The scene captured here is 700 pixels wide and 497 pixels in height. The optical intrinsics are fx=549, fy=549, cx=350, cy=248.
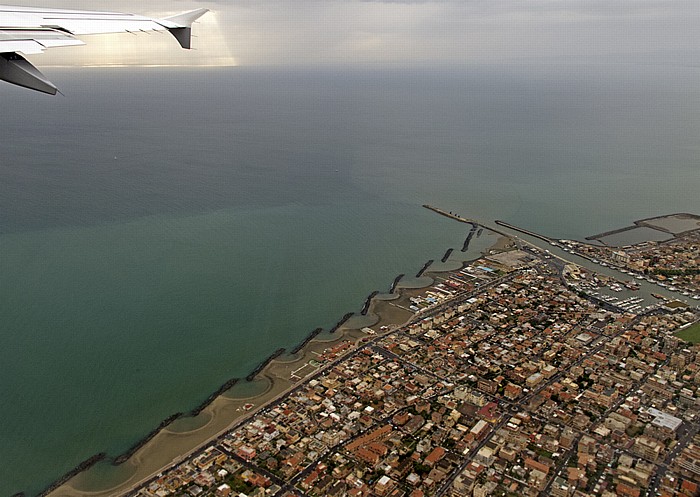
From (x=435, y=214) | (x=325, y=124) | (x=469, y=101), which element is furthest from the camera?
(x=469, y=101)

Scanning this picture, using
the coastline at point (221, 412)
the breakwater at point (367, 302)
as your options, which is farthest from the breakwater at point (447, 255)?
the coastline at point (221, 412)

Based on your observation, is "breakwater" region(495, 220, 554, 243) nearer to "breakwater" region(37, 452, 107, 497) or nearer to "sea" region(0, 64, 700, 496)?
"sea" region(0, 64, 700, 496)

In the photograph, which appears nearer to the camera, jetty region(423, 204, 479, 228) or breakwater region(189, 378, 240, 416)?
breakwater region(189, 378, 240, 416)

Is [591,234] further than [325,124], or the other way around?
[325,124]

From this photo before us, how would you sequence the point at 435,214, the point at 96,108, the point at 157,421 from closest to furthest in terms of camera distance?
1. the point at 157,421
2. the point at 435,214
3. the point at 96,108

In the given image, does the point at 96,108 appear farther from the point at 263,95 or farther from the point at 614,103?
the point at 614,103

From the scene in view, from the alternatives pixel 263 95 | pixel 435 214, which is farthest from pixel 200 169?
pixel 263 95

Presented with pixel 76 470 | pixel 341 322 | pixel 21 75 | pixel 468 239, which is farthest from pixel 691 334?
pixel 21 75

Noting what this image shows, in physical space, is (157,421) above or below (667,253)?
below

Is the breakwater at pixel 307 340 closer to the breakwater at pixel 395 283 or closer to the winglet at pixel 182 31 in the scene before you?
the breakwater at pixel 395 283

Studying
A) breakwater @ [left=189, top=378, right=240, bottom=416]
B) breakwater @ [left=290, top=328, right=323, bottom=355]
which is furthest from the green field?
breakwater @ [left=189, top=378, right=240, bottom=416]
